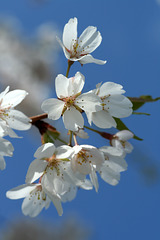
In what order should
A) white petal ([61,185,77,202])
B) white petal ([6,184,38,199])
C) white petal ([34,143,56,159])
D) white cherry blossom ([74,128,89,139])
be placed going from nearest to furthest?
white petal ([34,143,56,159]), white cherry blossom ([74,128,89,139]), white petal ([6,184,38,199]), white petal ([61,185,77,202])

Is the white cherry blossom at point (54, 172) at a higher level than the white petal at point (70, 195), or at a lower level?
higher

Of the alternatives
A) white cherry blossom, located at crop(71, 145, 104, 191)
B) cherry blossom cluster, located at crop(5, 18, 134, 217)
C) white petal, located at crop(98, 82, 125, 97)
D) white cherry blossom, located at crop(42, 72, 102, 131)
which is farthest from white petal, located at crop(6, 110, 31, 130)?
white petal, located at crop(98, 82, 125, 97)

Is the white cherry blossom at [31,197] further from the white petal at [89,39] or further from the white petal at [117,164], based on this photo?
the white petal at [89,39]

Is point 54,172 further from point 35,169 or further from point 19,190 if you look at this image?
point 19,190

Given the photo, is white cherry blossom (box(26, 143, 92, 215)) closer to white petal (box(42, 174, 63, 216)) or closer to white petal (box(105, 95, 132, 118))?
white petal (box(42, 174, 63, 216))

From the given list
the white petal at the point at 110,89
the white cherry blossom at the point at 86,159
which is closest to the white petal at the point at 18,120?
the white cherry blossom at the point at 86,159

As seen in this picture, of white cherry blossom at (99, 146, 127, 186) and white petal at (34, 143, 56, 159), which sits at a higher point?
white petal at (34, 143, 56, 159)
